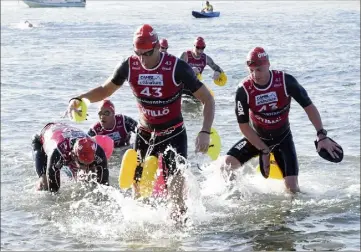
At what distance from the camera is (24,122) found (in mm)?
15594

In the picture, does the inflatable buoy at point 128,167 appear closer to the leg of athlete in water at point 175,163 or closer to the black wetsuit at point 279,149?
the leg of athlete in water at point 175,163

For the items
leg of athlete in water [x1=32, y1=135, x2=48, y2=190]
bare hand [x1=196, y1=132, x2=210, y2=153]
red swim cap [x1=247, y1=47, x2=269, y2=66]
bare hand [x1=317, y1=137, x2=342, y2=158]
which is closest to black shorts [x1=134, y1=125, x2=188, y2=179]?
bare hand [x1=196, y1=132, x2=210, y2=153]

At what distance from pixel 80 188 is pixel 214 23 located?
39653 millimetres

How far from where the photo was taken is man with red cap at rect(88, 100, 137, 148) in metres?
11.4

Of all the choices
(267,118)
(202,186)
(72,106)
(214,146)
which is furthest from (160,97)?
(214,146)

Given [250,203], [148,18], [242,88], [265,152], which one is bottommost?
[250,203]

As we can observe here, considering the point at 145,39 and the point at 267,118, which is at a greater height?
the point at 145,39

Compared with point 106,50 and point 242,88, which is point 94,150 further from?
point 106,50

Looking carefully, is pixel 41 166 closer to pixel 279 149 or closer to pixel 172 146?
pixel 172 146

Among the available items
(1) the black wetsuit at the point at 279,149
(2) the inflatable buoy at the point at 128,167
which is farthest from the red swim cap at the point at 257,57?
(2) the inflatable buoy at the point at 128,167

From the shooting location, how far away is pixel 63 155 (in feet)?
29.6

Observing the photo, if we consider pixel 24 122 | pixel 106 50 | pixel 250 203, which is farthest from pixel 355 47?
pixel 250 203

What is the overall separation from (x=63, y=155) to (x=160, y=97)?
6.37ft

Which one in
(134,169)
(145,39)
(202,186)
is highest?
(145,39)
